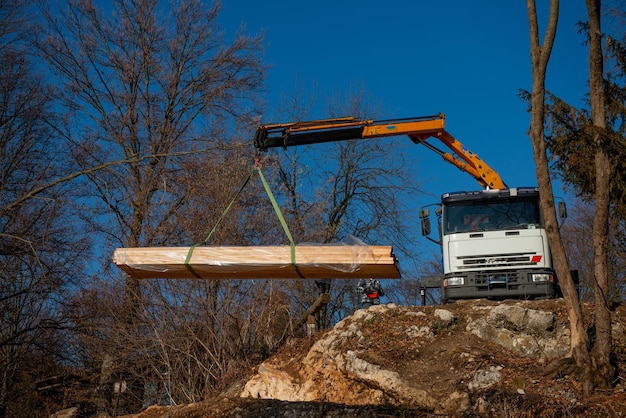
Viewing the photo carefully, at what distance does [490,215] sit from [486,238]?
0.51 m

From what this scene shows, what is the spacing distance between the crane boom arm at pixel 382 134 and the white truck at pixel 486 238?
2 cm

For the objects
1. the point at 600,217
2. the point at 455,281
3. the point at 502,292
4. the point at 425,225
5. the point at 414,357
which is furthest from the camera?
the point at 425,225

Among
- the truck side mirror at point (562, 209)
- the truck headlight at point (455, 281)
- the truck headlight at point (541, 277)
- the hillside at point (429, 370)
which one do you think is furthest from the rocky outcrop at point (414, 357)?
the truck side mirror at point (562, 209)

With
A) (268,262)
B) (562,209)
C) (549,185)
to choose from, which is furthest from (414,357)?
(562,209)

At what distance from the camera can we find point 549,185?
880 centimetres

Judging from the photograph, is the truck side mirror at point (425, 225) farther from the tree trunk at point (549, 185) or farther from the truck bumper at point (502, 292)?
the tree trunk at point (549, 185)

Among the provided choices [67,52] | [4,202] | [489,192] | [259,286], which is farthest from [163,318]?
[67,52]

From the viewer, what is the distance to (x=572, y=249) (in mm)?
30625

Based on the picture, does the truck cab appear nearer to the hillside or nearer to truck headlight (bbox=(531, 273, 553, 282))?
truck headlight (bbox=(531, 273, 553, 282))

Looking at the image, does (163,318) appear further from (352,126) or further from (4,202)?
(352,126)

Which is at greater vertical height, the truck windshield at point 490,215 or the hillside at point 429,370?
the truck windshield at point 490,215

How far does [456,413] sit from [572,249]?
24.4 metres

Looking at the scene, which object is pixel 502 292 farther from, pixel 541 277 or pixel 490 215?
pixel 490 215

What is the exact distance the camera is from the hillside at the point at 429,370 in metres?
8.02
